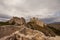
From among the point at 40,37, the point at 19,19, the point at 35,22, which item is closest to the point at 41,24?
the point at 35,22

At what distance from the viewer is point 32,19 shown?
7175 cm

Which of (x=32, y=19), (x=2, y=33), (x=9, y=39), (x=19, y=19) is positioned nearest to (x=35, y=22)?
(x=32, y=19)

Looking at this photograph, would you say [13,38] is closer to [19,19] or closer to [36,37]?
[36,37]

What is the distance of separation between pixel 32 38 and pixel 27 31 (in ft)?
8.55

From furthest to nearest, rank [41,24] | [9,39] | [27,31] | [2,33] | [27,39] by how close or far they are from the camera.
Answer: [41,24], [2,33], [27,31], [9,39], [27,39]

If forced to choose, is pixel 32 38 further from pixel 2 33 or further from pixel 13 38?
pixel 2 33

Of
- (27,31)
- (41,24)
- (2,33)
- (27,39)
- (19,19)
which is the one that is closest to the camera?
(27,39)

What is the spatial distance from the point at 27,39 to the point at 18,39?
83 centimetres

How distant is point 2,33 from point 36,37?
7.36 metres

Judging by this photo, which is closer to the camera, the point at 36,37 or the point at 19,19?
the point at 36,37

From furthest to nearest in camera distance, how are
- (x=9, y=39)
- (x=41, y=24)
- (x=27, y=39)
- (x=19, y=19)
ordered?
(x=41, y=24) → (x=19, y=19) → (x=9, y=39) → (x=27, y=39)

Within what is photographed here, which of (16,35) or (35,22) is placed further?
(35,22)

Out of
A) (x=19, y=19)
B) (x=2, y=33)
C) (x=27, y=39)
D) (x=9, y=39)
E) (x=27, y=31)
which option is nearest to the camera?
(x=27, y=39)

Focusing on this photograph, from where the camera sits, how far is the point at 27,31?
15.6 meters
